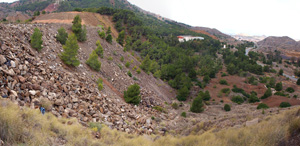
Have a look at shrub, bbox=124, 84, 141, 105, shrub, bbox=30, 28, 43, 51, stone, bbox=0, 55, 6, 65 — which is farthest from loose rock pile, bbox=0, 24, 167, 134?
shrub, bbox=124, 84, 141, 105

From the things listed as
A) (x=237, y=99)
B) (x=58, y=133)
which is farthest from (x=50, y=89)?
(x=237, y=99)

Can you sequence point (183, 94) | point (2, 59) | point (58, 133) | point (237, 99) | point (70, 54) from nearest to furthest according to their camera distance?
point (58, 133), point (2, 59), point (70, 54), point (183, 94), point (237, 99)

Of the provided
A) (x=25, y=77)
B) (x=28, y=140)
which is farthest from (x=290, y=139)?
(x=25, y=77)

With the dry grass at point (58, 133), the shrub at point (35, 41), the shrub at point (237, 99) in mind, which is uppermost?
the shrub at point (35, 41)

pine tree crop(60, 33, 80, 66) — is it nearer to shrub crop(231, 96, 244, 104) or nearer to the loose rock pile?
the loose rock pile

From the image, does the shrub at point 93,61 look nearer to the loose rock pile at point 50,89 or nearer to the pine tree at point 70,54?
the pine tree at point 70,54

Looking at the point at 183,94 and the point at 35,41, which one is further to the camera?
the point at 183,94

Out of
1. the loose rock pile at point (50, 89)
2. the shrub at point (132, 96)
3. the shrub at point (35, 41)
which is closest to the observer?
the loose rock pile at point (50, 89)

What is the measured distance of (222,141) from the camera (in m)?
6.67

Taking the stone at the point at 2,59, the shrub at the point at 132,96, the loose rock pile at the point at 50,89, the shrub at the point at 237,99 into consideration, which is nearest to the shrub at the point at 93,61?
the loose rock pile at the point at 50,89

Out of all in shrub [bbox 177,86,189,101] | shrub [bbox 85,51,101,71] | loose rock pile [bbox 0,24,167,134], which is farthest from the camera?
shrub [bbox 177,86,189,101]

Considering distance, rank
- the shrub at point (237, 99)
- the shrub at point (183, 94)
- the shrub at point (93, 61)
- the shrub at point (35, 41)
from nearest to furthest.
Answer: the shrub at point (35, 41) < the shrub at point (93, 61) < the shrub at point (183, 94) < the shrub at point (237, 99)

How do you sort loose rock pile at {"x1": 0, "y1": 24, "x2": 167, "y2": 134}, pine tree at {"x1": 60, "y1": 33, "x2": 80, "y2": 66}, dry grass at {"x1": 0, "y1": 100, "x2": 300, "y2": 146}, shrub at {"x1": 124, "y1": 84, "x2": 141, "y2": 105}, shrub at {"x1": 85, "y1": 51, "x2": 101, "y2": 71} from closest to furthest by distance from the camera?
dry grass at {"x1": 0, "y1": 100, "x2": 300, "y2": 146}
loose rock pile at {"x1": 0, "y1": 24, "x2": 167, "y2": 134}
pine tree at {"x1": 60, "y1": 33, "x2": 80, "y2": 66}
shrub at {"x1": 124, "y1": 84, "x2": 141, "y2": 105}
shrub at {"x1": 85, "y1": 51, "x2": 101, "y2": 71}

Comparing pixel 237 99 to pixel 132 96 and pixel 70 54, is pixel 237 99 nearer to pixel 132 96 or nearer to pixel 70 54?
pixel 132 96
